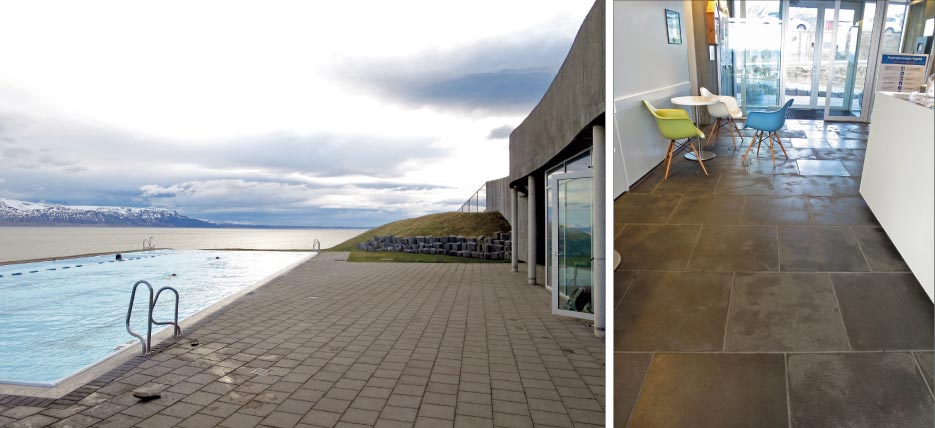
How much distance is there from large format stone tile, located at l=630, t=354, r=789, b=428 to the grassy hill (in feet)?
45.2

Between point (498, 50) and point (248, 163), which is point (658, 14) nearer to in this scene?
point (498, 50)

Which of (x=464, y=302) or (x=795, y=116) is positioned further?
(x=464, y=302)

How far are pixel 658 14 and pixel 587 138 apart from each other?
2.10 metres

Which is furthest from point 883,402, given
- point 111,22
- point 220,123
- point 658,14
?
point 220,123

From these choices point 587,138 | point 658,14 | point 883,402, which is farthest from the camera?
point 587,138

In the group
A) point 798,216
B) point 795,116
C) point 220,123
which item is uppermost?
point 220,123

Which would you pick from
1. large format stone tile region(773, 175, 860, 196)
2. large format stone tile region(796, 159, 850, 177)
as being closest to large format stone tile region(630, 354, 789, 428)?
large format stone tile region(773, 175, 860, 196)

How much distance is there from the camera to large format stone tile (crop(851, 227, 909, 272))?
1.51 metres

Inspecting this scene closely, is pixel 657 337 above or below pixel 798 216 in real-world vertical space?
below

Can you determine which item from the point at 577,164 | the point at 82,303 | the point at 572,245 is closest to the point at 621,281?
the point at 572,245

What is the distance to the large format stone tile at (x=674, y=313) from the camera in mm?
1515

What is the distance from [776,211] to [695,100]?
106 centimetres

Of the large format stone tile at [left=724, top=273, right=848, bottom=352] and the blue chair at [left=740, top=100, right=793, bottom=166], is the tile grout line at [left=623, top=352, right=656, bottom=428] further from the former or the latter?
the blue chair at [left=740, top=100, right=793, bottom=166]

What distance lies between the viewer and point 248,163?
3566 cm
